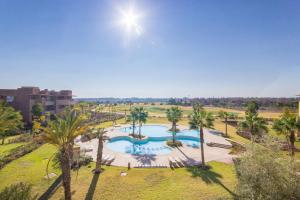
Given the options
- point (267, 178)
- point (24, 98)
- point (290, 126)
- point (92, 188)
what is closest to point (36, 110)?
point (24, 98)

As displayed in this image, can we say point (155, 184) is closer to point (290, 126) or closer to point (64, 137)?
point (64, 137)

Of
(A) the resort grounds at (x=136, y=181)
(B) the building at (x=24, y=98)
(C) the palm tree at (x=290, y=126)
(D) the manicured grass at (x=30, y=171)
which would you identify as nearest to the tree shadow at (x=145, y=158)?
(A) the resort grounds at (x=136, y=181)

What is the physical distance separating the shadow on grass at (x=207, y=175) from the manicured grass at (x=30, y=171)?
14.5 meters

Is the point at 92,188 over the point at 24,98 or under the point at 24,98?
under

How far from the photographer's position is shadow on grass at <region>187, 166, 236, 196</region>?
701 inches

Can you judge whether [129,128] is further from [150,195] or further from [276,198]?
[276,198]

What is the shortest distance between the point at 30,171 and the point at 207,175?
61.8ft

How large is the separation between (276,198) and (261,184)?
894mm

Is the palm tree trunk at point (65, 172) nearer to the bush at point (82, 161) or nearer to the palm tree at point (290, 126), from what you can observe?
the bush at point (82, 161)

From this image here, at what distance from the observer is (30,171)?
65.0ft

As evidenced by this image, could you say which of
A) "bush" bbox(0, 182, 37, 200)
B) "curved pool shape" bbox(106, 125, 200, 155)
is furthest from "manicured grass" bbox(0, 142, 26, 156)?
"curved pool shape" bbox(106, 125, 200, 155)

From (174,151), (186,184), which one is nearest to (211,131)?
(174,151)

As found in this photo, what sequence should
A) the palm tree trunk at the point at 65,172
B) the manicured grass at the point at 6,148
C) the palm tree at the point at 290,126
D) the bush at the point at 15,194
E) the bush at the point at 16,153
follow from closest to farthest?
the bush at the point at 15,194 < the palm tree trunk at the point at 65,172 < the palm tree at the point at 290,126 < the bush at the point at 16,153 < the manicured grass at the point at 6,148

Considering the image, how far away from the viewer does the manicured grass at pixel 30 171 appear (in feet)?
56.0
